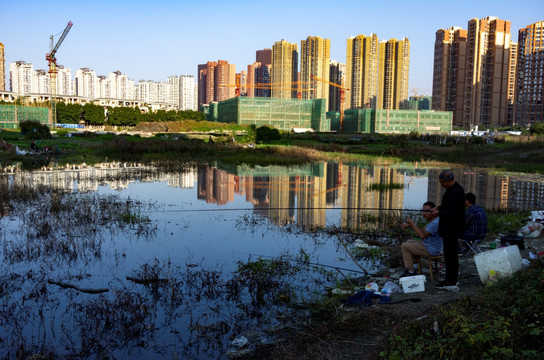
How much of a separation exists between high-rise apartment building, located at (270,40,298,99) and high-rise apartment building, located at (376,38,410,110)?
26841 millimetres

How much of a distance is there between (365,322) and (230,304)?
2.17 metres

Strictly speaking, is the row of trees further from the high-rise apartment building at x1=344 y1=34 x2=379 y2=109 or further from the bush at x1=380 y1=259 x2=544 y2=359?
the bush at x1=380 y1=259 x2=544 y2=359

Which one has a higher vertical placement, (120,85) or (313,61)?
(313,61)

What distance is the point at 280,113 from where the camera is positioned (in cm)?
10838

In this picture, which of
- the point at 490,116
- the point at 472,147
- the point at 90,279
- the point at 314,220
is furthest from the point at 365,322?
the point at 490,116

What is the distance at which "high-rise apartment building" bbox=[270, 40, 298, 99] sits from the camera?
142 metres

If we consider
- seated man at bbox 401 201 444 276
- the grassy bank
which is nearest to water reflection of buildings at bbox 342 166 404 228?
seated man at bbox 401 201 444 276

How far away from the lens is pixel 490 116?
111188 millimetres

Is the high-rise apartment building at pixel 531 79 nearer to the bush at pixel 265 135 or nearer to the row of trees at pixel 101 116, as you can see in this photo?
the bush at pixel 265 135

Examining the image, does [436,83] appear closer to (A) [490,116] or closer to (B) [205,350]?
(A) [490,116]

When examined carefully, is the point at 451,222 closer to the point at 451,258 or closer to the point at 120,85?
the point at 451,258

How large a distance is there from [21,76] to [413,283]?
187959 mm

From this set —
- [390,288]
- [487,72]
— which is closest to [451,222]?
[390,288]

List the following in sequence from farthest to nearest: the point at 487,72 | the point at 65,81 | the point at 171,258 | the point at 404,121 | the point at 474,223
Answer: the point at 65,81 → the point at 487,72 → the point at 404,121 → the point at 171,258 → the point at 474,223
